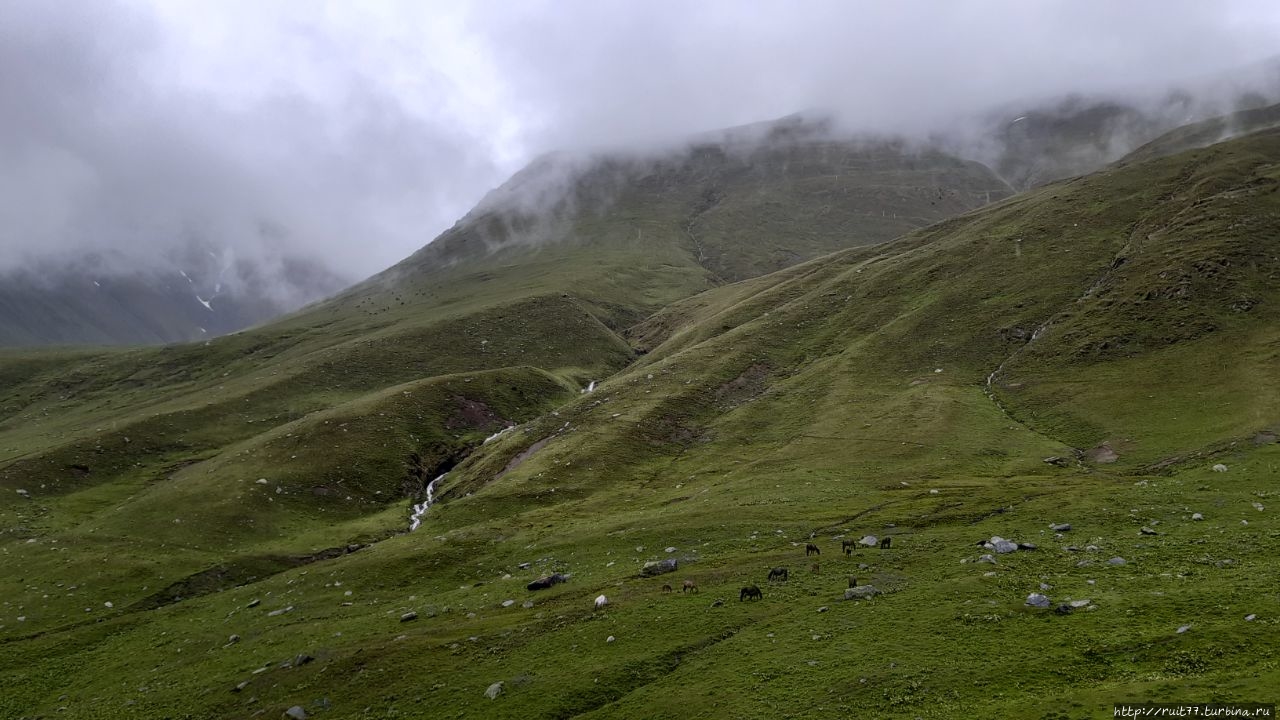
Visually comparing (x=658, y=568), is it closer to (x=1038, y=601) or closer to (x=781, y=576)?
(x=781, y=576)

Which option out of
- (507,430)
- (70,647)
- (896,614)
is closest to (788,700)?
(896,614)

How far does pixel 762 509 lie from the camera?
159 feet

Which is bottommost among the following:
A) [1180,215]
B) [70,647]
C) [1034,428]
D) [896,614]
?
[1034,428]

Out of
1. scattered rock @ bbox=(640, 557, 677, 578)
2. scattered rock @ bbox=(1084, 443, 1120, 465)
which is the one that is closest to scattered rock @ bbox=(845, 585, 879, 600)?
scattered rock @ bbox=(640, 557, 677, 578)

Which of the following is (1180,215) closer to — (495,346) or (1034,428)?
(1034,428)

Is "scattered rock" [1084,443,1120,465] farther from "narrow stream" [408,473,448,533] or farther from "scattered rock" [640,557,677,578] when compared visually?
"narrow stream" [408,473,448,533]

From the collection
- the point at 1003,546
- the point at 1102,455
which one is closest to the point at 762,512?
the point at 1003,546

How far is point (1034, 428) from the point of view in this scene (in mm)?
64562

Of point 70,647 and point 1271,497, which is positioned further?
point 70,647

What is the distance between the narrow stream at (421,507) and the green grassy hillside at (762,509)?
140cm

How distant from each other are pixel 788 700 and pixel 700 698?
314 cm

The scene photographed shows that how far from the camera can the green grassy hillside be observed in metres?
25.1

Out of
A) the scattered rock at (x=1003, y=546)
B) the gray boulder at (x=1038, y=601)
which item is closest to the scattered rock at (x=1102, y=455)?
the scattered rock at (x=1003, y=546)

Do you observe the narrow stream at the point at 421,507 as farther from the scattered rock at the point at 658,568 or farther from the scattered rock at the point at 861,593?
the scattered rock at the point at 861,593
